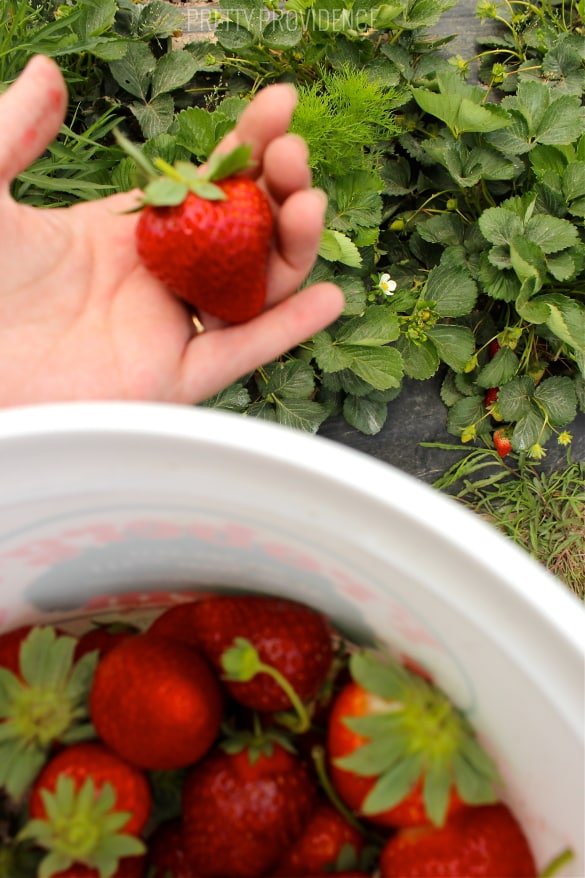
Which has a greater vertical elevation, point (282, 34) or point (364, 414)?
point (282, 34)

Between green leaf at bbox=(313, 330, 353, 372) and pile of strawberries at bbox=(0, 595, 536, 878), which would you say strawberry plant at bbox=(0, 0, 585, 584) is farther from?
pile of strawberries at bbox=(0, 595, 536, 878)

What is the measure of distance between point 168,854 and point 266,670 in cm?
19

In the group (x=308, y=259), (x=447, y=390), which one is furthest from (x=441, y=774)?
(x=447, y=390)

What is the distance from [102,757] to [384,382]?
68 cm

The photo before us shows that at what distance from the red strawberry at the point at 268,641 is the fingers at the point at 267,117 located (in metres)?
0.45

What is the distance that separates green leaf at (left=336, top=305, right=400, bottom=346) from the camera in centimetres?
112

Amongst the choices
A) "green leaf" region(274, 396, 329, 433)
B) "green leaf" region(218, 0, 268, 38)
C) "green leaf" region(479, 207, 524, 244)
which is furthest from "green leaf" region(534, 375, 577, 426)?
"green leaf" region(218, 0, 268, 38)

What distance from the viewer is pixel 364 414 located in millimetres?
1203

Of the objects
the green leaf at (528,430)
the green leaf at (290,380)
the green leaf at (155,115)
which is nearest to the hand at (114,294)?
the green leaf at (290,380)

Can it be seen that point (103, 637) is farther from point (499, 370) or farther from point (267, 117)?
point (499, 370)

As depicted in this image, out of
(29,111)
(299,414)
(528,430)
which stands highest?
(29,111)

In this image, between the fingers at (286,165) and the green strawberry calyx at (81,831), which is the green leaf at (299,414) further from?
the green strawberry calyx at (81,831)

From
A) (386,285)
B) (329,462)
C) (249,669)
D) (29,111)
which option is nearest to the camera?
(329,462)

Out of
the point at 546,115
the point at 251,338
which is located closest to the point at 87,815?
the point at 251,338
